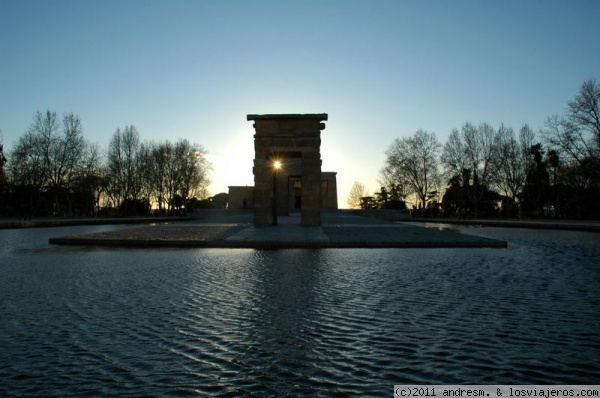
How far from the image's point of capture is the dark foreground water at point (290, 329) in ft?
13.8

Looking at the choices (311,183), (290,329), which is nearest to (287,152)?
(311,183)

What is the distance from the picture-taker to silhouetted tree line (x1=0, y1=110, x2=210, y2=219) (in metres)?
55.5

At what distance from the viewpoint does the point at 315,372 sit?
4.36 meters

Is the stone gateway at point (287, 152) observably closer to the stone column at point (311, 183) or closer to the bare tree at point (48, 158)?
the stone column at point (311, 183)

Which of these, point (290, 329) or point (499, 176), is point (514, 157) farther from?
point (290, 329)

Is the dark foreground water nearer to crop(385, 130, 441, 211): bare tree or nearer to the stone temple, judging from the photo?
the stone temple

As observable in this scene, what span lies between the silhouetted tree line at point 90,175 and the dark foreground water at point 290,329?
46023 millimetres

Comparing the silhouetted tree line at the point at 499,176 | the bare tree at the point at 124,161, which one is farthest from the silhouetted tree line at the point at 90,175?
the silhouetted tree line at the point at 499,176

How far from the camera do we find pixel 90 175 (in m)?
60.3

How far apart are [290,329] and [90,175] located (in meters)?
60.9

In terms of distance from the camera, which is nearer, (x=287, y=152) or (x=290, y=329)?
(x=290, y=329)

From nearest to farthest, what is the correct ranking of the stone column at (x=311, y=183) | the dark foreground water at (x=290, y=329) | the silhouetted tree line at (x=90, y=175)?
the dark foreground water at (x=290, y=329) < the stone column at (x=311, y=183) < the silhouetted tree line at (x=90, y=175)

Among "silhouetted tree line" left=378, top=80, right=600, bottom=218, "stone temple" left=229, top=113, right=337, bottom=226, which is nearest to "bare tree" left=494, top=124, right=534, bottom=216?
"silhouetted tree line" left=378, top=80, right=600, bottom=218

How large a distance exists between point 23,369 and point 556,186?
62443mm
